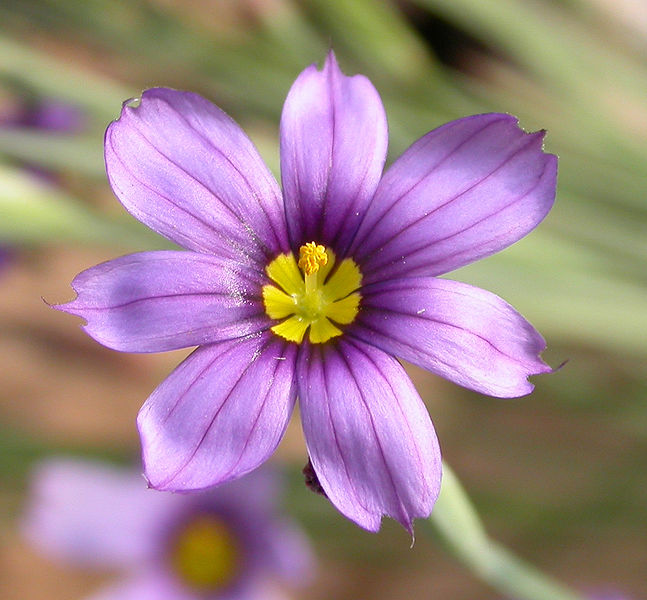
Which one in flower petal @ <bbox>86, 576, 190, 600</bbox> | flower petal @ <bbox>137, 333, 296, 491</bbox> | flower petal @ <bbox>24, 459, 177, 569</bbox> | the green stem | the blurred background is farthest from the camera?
flower petal @ <bbox>86, 576, 190, 600</bbox>

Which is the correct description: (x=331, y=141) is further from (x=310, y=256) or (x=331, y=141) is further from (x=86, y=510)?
(x=86, y=510)

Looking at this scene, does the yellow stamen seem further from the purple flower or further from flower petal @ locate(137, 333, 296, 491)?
the purple flower

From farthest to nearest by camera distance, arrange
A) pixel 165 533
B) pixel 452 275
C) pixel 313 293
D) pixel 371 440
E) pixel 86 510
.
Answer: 1. pixel 165 533
2. pixel 86 510
3. pixel 452 275
4. pixel 313 293
5. pixel 371 440

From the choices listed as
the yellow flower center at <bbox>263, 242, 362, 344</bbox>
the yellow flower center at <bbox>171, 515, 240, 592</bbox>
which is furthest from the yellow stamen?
the yellow flower center at <bbox>171, 515, 240, 592</bbox>

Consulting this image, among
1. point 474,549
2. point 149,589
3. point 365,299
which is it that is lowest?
point 149,589

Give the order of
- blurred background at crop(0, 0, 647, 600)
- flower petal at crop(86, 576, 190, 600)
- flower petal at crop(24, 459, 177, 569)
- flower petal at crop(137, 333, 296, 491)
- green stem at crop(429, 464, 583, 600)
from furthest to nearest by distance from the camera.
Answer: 1. flower petal at crop(86, 576, 190, 600)
2. flower petal at crop(24, 459, 177, 569)
3. blurred background at crop(0, 0, 647, 600)
4. green stem at crop(429, 464, 583, 600)
5. flower petal at crop(137, 333, 296, 491)

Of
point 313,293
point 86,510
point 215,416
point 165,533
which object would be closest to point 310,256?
point 313,293

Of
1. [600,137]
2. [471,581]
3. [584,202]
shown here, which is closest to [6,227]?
[584,202]

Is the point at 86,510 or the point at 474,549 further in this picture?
the point at 86,510
